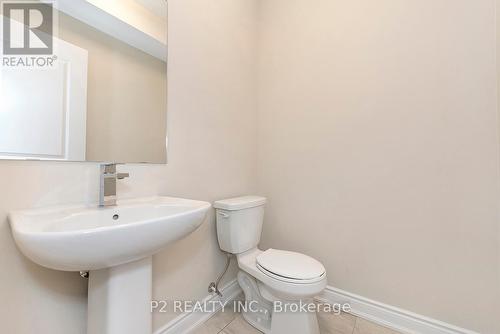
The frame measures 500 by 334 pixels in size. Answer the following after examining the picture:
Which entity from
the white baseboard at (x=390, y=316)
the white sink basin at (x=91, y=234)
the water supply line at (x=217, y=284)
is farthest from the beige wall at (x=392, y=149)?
the white sink basin at (x=91, y=234)

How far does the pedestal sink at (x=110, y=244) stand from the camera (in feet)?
1.62

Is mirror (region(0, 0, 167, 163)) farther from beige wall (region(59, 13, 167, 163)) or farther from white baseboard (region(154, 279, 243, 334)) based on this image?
white baseboard (region(154, 279, 243, 334))

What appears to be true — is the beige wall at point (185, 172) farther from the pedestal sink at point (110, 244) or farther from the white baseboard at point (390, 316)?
the white baseboard at point (390, 316)

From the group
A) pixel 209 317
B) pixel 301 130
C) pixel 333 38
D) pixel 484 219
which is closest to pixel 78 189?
pixel 209 317

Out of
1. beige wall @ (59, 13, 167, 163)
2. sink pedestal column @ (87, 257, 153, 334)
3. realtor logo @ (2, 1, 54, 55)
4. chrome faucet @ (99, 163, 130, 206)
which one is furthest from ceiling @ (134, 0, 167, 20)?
sink pedestal column @ (87, 257, 153, 334)

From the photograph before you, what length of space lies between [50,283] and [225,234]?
0.77 meters

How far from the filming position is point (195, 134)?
1.21m

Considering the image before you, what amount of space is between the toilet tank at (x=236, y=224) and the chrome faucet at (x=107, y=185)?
587mm

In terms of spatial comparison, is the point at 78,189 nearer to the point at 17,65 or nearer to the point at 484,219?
the point at 17,65

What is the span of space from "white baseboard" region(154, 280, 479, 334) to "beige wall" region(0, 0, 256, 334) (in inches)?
4.1

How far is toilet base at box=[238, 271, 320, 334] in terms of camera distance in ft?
3.43

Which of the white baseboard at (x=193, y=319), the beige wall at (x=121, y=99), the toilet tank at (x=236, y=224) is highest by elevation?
the beige wall at (x=121, y=99)

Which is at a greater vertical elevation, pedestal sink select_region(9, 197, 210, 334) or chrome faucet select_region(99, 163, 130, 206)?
chrome faucet select_region(99, 163, 130, 206)

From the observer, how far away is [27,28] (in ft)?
2.33
